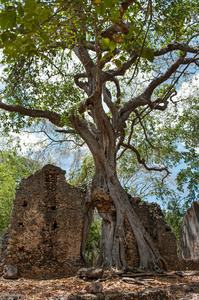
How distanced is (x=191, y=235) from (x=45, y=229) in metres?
4.71

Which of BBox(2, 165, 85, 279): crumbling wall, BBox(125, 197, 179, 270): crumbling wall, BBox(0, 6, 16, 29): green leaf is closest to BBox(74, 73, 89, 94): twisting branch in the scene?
BBox(2, 165, 85, 279): crumbling wall

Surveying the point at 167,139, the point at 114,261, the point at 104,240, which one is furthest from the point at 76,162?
the point at 114,261

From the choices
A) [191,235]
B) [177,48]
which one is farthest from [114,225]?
[177,48]

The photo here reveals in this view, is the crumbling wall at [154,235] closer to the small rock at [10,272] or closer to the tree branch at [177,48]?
the small rock at [10,272]

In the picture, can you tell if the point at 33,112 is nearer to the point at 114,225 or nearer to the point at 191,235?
the point at 114,225

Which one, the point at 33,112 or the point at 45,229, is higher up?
the point at 33,112

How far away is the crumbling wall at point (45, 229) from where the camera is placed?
674 cm

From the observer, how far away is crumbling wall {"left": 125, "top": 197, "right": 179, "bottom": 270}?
777 centimetres

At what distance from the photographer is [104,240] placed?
7.78m

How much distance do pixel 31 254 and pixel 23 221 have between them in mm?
865

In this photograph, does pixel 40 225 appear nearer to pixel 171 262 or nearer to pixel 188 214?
pixel 171 262

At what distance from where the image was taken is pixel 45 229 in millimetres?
7312

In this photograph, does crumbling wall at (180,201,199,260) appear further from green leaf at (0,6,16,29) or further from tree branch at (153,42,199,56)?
green leaf at (0,6,16,29)

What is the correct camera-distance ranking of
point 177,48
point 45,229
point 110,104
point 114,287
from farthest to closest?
point 110,104 < point 177,48 < point 45,229 < point 114,287
